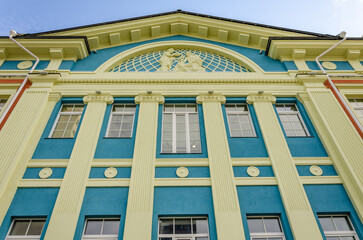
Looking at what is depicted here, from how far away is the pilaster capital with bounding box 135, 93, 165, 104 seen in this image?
33.6 ft

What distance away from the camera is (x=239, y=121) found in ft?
32.7

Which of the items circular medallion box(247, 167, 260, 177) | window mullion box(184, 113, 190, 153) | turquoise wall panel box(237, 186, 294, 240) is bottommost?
turquoise wall panel box(237, 186, 294, 240)

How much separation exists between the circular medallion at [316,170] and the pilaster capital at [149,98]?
5.66 metres

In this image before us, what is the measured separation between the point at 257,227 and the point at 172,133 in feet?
13.6

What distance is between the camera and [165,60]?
1236 cm

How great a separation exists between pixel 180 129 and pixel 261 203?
3.80 m

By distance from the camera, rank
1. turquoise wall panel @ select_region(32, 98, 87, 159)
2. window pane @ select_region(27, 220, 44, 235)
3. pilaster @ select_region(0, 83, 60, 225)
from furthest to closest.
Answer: turquoise wall panel @ select_region(32, 98, 87, 159), pilaster @ select_region(0, 83, 60, 225), window pane @ select_region(27, 220, 44, 235)

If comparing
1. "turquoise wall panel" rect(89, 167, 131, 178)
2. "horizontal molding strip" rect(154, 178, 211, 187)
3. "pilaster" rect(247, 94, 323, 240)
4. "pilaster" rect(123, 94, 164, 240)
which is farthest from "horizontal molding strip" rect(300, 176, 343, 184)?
"turquoise wall panel" rect(89, 167, 131, 178)

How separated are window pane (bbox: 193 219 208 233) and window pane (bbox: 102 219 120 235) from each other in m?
2.00

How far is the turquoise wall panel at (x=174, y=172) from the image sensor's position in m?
7.87

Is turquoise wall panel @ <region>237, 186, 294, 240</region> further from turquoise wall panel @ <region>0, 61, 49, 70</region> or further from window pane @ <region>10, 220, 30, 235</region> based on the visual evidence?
turquoise wall panel @ <region>0, 61, 49, 70</region>

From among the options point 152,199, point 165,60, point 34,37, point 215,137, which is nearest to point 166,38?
point 165,60

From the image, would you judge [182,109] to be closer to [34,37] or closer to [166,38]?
[166,38]

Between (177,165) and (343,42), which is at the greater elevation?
(343,42)
